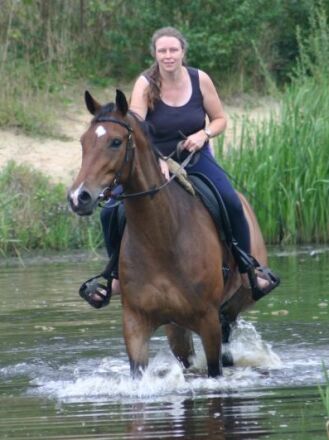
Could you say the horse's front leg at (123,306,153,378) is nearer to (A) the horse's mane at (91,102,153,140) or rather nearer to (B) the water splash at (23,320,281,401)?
(B) the water splash at (23,320,281,401)

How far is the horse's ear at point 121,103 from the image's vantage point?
9.08m

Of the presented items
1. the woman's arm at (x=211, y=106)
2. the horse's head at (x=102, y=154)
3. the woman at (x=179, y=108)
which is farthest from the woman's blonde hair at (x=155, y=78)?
the horse's head at (x=102, y=154)

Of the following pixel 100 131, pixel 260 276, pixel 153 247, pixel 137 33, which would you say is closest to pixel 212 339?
pixel 153 247

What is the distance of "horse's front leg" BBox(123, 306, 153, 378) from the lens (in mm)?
9539

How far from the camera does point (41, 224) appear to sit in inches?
753

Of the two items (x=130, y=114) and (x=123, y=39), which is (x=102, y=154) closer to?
(x=130, y=114)

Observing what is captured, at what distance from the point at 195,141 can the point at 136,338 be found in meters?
1.39

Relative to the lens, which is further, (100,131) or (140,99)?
(140,99)

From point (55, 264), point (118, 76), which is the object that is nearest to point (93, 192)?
point (55, 264)

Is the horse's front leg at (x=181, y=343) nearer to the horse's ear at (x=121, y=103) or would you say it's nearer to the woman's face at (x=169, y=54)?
the woman's face at (x=169, y=54)

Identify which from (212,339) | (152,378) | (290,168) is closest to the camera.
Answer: (152,378)

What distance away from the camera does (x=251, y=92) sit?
80.2 feet

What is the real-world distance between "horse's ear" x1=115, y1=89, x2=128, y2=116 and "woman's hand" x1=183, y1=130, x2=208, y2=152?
105 cm

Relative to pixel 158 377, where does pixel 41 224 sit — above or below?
A: below
